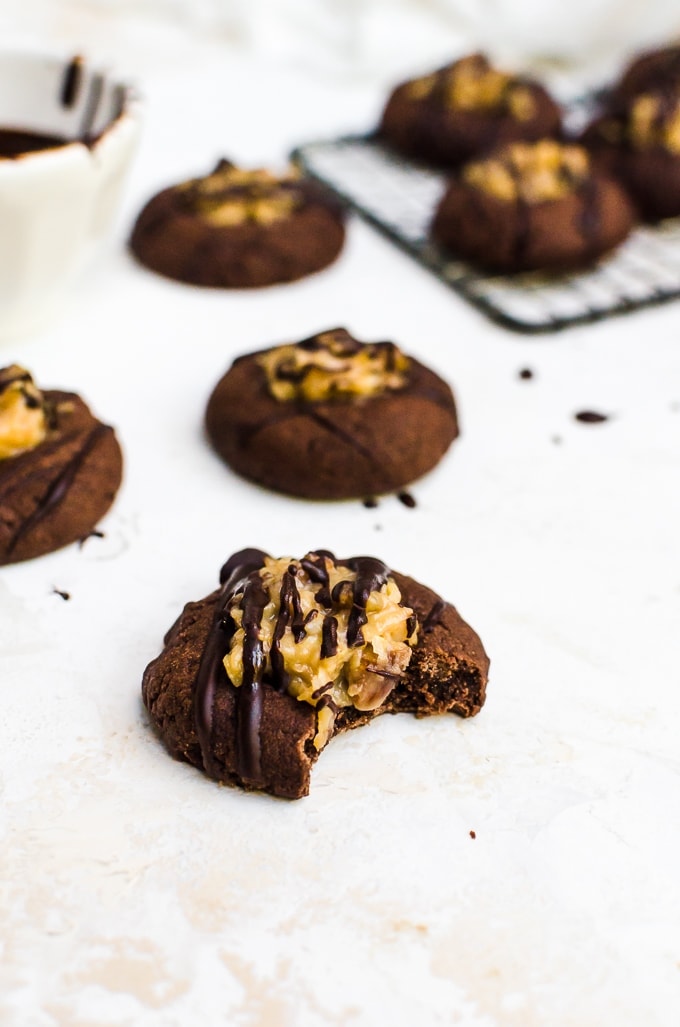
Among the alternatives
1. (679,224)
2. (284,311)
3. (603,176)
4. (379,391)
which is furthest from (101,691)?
(679,224)

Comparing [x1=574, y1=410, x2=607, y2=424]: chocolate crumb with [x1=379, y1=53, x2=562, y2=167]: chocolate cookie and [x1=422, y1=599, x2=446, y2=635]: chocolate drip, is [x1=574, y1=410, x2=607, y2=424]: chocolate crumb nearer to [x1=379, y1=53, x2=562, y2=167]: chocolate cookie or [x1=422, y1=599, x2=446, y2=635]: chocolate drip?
[x1=422, y1=599, x2=446, y2=635]: chocolate drip

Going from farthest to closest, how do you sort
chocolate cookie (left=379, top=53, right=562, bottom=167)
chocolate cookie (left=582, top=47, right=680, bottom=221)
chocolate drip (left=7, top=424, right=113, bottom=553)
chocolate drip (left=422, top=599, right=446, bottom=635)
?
chocolate cookie (left=379, top=53, right=562, bottom=167) → chocolate cookie (left=582, top=47, right=680, bottom=221) → chocolate drip (left=7, top=424, right=113, bottom=553) → chocolate drip (left=422, top=599, right=446, bottom=635)

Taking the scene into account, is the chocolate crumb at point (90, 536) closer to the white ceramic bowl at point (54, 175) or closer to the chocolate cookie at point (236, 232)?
the white ceramic bowl at point (54, 175)

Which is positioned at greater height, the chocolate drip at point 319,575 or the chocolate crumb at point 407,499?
the chocolate drip at point 319,575

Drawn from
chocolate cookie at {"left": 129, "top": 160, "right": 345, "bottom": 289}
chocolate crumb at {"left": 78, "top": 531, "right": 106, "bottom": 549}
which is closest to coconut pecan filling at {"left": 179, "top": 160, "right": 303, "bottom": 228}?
chocolate cookie at {"left": 129, "top": 160, "right": 345, "bottom": 289}

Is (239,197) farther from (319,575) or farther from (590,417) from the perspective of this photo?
(319,575)

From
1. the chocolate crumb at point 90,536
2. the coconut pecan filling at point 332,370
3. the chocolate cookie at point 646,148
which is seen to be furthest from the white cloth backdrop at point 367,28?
the chocolate crumb at point 90,536

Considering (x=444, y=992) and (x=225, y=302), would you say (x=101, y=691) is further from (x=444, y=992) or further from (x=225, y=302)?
(x=225, y=302)

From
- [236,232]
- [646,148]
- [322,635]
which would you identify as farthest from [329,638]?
[646,148]
